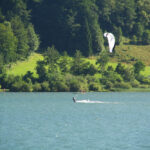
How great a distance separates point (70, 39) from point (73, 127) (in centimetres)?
12006

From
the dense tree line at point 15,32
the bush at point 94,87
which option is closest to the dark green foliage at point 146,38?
the dense tree line at point 15,32

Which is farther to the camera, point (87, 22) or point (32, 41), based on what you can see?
point (87, 22)

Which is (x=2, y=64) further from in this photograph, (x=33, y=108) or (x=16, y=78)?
(x=33, y=108)

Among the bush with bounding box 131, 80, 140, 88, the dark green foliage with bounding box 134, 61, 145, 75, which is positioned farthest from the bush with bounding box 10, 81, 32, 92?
the dark green foliage with bounding box 134, 61, 145, 75

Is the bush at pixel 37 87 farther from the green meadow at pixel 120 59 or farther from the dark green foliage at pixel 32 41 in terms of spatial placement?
the dark green foliage at pixel 32 41

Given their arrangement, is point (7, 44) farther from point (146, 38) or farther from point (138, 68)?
point (146, 38)

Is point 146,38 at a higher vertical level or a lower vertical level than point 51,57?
higher

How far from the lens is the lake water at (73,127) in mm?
45475

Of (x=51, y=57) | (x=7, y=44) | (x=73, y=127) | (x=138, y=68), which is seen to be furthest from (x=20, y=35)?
(x=73, y=127)

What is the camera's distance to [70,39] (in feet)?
576

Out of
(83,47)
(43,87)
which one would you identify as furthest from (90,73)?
(83,47)

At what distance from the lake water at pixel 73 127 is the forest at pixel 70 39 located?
1674 inches

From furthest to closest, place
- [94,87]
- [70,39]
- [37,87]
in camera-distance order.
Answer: [70,39], [94,87], [37,87]

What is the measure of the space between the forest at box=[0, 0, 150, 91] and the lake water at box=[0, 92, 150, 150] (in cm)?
4252
